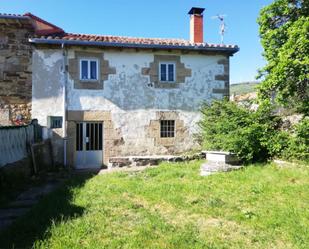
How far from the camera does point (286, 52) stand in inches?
313

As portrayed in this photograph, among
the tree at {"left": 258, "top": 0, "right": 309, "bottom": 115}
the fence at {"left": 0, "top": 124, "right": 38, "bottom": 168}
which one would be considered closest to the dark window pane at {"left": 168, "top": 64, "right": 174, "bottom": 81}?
the tree at {"left": 258, "top": 0, "right": 309, "bottom": 115}

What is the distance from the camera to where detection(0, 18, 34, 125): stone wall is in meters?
12.8

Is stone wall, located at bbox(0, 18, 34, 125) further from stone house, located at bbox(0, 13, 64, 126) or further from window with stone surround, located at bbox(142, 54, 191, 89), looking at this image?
window with stone surround, located at bbox(142, 54, 191, 89)

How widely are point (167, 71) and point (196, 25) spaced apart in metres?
2.91

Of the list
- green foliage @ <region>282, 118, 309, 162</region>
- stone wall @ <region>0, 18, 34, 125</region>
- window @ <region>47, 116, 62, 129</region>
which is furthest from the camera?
window @ <region>47, 116, 62, 129</region>

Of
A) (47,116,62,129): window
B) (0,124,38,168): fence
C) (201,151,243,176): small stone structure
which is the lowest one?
(201,151,243,176): small stone structure

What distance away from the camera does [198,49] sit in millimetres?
13906

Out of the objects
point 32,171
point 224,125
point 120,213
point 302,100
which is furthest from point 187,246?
point 32,171

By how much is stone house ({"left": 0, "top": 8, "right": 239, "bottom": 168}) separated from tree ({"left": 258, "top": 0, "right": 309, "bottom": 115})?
202 inches

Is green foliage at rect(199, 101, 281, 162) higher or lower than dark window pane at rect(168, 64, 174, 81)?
lower

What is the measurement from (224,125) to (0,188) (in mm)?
7198

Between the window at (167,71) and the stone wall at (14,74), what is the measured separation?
5369 mm

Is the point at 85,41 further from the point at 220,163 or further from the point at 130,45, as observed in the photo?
the point at 220,163

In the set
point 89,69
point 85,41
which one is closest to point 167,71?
point 89,69
